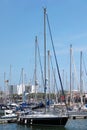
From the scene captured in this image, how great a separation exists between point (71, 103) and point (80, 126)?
2177 cm

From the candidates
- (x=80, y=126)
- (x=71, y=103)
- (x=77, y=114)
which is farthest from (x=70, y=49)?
(x=80, y=126)

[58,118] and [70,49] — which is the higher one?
[70,49]

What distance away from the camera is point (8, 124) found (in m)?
48.1

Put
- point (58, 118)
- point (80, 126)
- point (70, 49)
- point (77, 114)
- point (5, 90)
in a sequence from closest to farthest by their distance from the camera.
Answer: point (58, 118) < point (80, 126) < point (77, 114) < point (70, 49) < point (5, 90)

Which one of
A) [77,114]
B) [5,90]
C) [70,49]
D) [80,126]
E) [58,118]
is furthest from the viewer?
[5,90]

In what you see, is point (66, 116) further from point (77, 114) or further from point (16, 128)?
point (77, 114)

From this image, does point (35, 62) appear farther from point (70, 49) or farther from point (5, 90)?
point (5, 90)

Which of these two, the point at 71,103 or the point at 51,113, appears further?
the point at 71,103

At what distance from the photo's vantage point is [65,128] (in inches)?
1718

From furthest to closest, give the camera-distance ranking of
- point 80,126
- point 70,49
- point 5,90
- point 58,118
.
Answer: point 5,90 → point 70,49 → point 80,126 → point 58,118

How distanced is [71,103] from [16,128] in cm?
2535

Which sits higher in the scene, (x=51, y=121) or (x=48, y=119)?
(x=48, y=119)

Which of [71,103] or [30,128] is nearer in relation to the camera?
[30,128]

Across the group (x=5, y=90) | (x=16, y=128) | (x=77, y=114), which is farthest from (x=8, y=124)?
(x=5, y=90)
